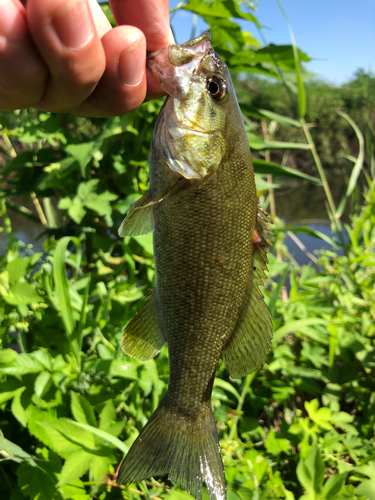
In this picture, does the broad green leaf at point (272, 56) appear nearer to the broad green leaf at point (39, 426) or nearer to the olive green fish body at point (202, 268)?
the olive green fish body at point (202, 268)

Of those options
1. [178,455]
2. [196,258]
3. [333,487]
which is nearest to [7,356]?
[178,455]

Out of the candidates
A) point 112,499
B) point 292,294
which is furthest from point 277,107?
point 112,499

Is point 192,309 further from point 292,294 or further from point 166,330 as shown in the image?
point 292,294

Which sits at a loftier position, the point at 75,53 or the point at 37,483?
the point at 75,53

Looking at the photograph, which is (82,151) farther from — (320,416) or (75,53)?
(320,416)

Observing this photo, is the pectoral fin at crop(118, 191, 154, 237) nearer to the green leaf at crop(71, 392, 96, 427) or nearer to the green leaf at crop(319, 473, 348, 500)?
the green leaf at crop(71, 392, 96, 427)

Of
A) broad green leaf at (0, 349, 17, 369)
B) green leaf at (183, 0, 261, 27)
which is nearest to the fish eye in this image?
green leaf at (183, 0, 261, 27)
